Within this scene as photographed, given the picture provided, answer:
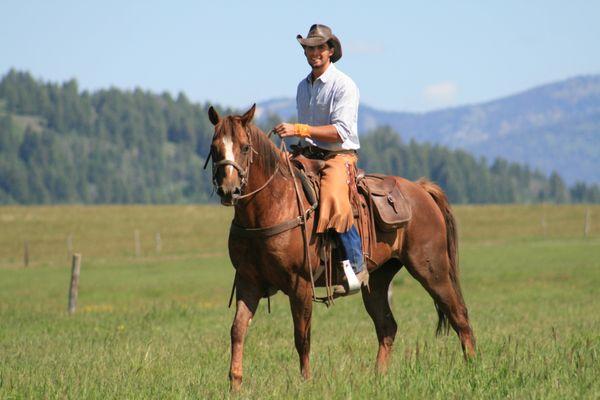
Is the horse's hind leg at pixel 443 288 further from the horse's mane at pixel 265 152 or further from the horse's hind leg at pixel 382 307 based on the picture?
the horse's mane at pixel 265 152

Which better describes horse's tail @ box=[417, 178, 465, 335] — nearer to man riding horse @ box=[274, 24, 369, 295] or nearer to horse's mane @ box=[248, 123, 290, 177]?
man riding horse @ box=[274, 24, 369, 295]

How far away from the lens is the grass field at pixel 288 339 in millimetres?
8305

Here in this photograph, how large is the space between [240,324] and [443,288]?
305cm

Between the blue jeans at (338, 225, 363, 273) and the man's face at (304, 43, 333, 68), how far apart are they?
1.69 metres

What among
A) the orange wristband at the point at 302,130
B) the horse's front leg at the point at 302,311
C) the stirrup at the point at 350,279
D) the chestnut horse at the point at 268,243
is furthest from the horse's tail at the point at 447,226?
the horse's front leg at the point at 302,311

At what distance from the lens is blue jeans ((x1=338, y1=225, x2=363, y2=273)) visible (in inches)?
392

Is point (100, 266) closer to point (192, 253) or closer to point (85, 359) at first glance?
point (192, 253)

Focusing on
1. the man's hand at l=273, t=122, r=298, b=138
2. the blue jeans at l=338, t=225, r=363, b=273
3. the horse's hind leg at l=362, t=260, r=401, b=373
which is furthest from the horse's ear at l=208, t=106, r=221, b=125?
the horse's hind leg at l=362, t=260, r=401, b=373

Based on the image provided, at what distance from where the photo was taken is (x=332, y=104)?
10070 millimetres

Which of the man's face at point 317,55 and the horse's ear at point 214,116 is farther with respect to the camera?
the man's face at point 317,55

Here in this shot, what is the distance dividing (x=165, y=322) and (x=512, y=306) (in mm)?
8398

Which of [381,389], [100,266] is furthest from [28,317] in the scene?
[100,266]

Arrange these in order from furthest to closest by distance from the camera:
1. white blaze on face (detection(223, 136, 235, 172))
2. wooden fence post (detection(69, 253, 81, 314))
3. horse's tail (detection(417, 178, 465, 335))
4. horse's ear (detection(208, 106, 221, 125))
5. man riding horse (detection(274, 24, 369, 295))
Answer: wooden fence post (detection(69, 253, 81, 314)), horse's tail (detection(417, 178, 465, 335)), man riding horse (detection(274, 24, 369, 295)), horse's ear (detection(208, 106, 221, 125)), white blaze on face (detection(223, 136, 235, 172))

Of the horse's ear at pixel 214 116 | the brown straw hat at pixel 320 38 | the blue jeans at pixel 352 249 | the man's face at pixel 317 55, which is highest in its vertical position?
the brown straw hat at pixel 320 38
